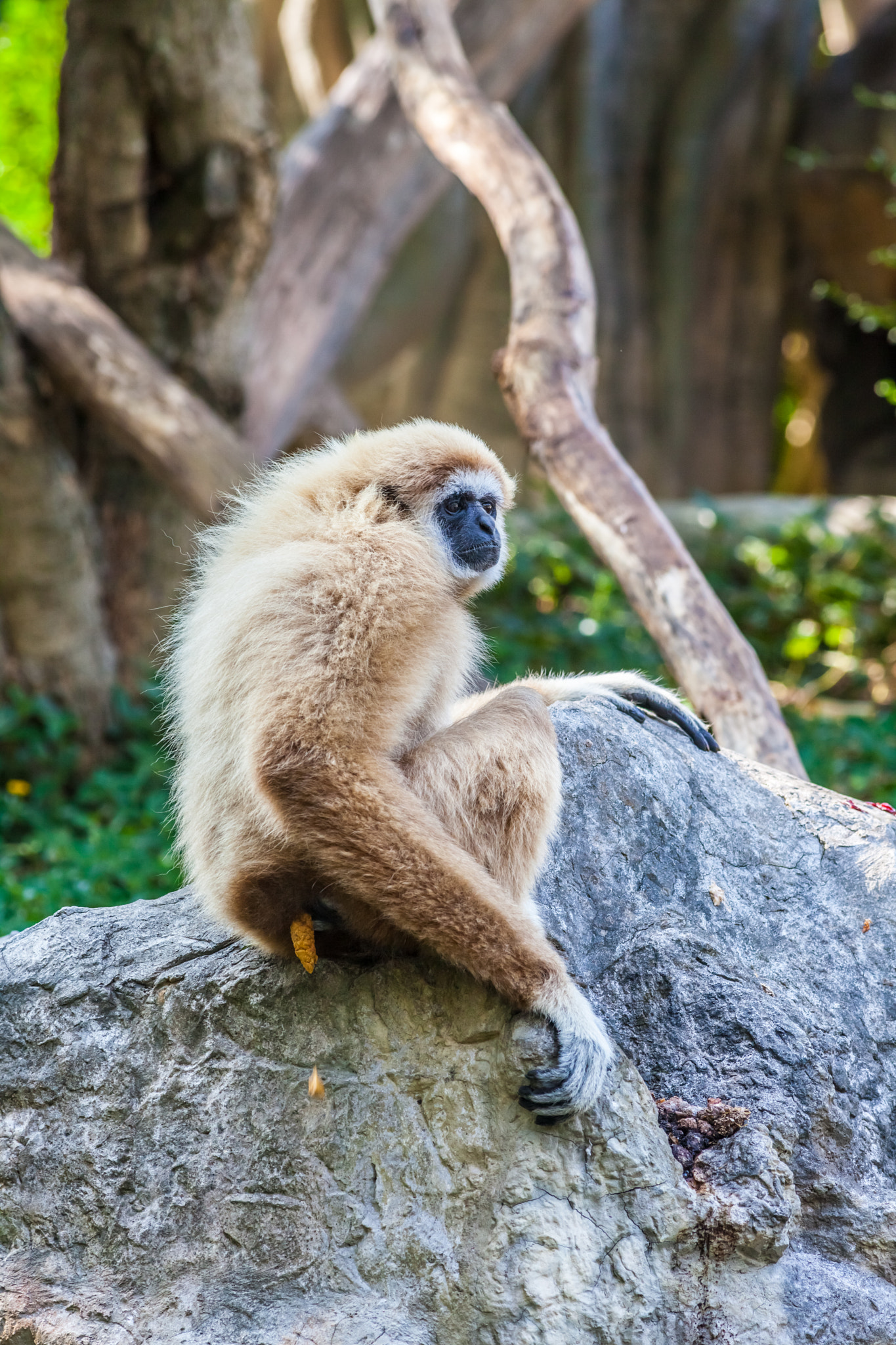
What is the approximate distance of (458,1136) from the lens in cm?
269

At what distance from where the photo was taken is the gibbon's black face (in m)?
3.46

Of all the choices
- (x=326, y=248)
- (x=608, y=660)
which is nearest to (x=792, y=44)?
(x=326, y=248)

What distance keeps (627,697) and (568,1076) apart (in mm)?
1640

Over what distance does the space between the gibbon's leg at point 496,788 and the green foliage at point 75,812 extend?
2595 mm

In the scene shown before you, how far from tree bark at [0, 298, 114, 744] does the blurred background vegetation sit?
141mm

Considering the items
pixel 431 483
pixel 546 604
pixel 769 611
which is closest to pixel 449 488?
pixel 431 483

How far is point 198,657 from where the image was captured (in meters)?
3.06

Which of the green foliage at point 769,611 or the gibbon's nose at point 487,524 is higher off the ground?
the gibbon's nose at point 487,524

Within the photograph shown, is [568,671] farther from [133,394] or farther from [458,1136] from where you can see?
[458,1136]

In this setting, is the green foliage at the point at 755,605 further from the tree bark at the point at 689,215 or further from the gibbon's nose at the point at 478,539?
the gibbon's nose at the point at 478,539

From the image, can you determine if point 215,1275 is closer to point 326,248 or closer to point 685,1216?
point 685,1216

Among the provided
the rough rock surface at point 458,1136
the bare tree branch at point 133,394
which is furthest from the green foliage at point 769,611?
the rough rock surface at point 458,1136

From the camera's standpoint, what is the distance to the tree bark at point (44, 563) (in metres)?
6.39

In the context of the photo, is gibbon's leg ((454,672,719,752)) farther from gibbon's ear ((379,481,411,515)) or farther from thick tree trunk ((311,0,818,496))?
thick tree trunk ((311,0,818,496))
